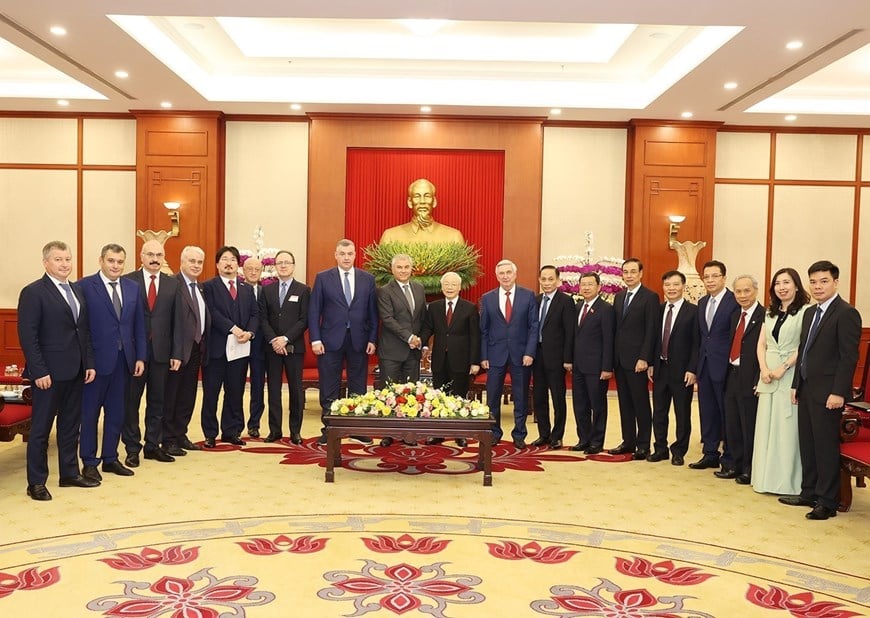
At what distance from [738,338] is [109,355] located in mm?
4537

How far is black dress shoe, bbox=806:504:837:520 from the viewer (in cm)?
520

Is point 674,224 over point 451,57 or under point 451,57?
under

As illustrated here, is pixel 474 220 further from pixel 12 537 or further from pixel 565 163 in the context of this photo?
pixel 12 537

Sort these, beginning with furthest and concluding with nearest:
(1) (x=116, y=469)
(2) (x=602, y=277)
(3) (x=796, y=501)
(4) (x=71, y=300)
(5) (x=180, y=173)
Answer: (5) (x=180, y=173) < (2) (x=602, y=277) < (1) (x=116, y=469) < (3) (x=796, y=501) < (4) (x=71, y=300)

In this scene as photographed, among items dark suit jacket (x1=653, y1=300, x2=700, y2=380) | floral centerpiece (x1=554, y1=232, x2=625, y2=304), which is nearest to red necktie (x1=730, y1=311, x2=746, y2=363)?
dark suit jacket (x1=653, y1=300, x2=700, y2=380)

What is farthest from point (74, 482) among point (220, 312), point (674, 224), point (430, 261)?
point (674, 224)

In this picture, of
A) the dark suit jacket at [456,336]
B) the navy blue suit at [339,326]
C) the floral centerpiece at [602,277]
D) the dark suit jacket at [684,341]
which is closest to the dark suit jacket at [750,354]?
the dark suit jacket at [684,341]

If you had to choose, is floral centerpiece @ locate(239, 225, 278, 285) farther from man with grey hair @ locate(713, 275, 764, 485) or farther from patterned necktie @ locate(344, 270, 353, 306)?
man with grey hair @ locate(713, 275, 764, 485)

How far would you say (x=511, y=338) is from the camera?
7281 mm

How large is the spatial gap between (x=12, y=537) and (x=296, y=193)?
784 cm

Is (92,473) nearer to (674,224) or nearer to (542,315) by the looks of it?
(542,315)

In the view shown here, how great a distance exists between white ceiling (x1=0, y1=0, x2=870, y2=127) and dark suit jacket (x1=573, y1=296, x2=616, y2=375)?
2.54 metres

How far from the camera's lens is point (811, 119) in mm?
11297

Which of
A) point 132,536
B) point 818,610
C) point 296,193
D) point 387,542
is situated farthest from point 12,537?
point 296,193
